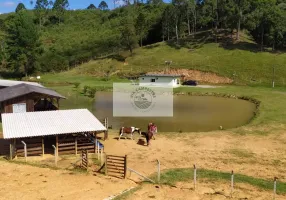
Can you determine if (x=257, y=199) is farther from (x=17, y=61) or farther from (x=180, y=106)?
(x=17, y=61)

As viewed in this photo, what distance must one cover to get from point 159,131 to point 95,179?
44.6ft

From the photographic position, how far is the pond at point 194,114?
3331 cm

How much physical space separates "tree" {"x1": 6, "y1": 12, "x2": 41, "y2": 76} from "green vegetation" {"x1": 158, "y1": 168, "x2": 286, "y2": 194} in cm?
6747

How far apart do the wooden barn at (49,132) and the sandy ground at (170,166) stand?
1797 millimetres

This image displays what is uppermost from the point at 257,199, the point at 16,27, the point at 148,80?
the point at 16,27

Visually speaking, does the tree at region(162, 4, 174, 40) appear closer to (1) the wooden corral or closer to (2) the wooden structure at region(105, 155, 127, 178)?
(1) the wooden corral

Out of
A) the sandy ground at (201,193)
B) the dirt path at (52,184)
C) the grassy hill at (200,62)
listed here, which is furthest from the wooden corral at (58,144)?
the grassy hill at (200,62)

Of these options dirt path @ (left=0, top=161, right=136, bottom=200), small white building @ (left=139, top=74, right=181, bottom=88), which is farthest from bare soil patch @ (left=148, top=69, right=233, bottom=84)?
dirt path @ (left=0, top=161, right=136, bottom=200)

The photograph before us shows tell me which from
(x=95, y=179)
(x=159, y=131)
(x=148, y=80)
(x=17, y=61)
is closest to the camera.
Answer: (x=95, y=179)

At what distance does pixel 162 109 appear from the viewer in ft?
136

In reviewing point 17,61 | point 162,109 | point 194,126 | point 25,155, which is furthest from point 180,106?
point 17,61

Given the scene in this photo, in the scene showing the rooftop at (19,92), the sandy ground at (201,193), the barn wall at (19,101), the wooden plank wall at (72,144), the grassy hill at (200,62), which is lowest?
the sandy ground at (201,193)

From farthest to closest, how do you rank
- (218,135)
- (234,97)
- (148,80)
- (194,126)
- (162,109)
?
(148,80) → (234,97) → (162,109) → (194,126) → (218,135)

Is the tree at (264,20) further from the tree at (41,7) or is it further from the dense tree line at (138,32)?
the tree at (41,7)
